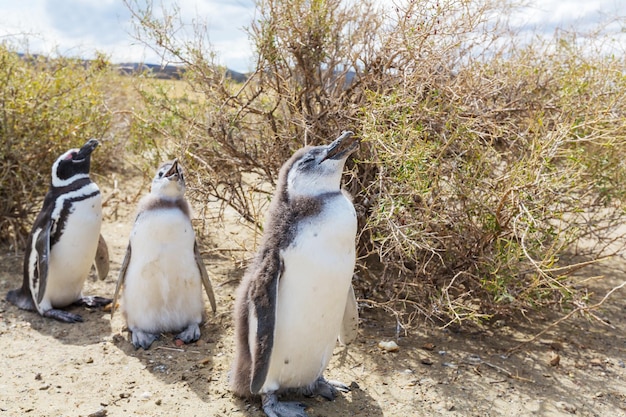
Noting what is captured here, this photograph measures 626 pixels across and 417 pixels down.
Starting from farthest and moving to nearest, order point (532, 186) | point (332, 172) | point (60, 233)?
point (60, 233) < point (532, 186) < point (332, 172)

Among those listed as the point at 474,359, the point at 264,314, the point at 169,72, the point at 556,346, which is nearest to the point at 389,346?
the point at 474,359

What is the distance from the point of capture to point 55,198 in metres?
4.11

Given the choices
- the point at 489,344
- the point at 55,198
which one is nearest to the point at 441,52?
the point at 489,344

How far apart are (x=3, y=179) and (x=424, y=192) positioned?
370 centimetres

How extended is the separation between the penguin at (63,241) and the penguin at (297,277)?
1.84m

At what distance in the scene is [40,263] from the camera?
4.00 m

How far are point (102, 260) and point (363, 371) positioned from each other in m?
2.40

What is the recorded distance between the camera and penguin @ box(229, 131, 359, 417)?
8.30 feet

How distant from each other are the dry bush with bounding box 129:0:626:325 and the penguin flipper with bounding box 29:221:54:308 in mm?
1062

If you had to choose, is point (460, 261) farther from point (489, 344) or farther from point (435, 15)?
point (435, 15)

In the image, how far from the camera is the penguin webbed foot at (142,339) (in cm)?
350

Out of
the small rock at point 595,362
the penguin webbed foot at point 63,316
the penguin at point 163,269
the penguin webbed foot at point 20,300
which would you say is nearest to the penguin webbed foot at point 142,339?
the penguin at point 163,269

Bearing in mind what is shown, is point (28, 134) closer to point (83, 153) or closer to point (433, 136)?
point (83, 153)

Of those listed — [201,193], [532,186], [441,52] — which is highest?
[441,52]
